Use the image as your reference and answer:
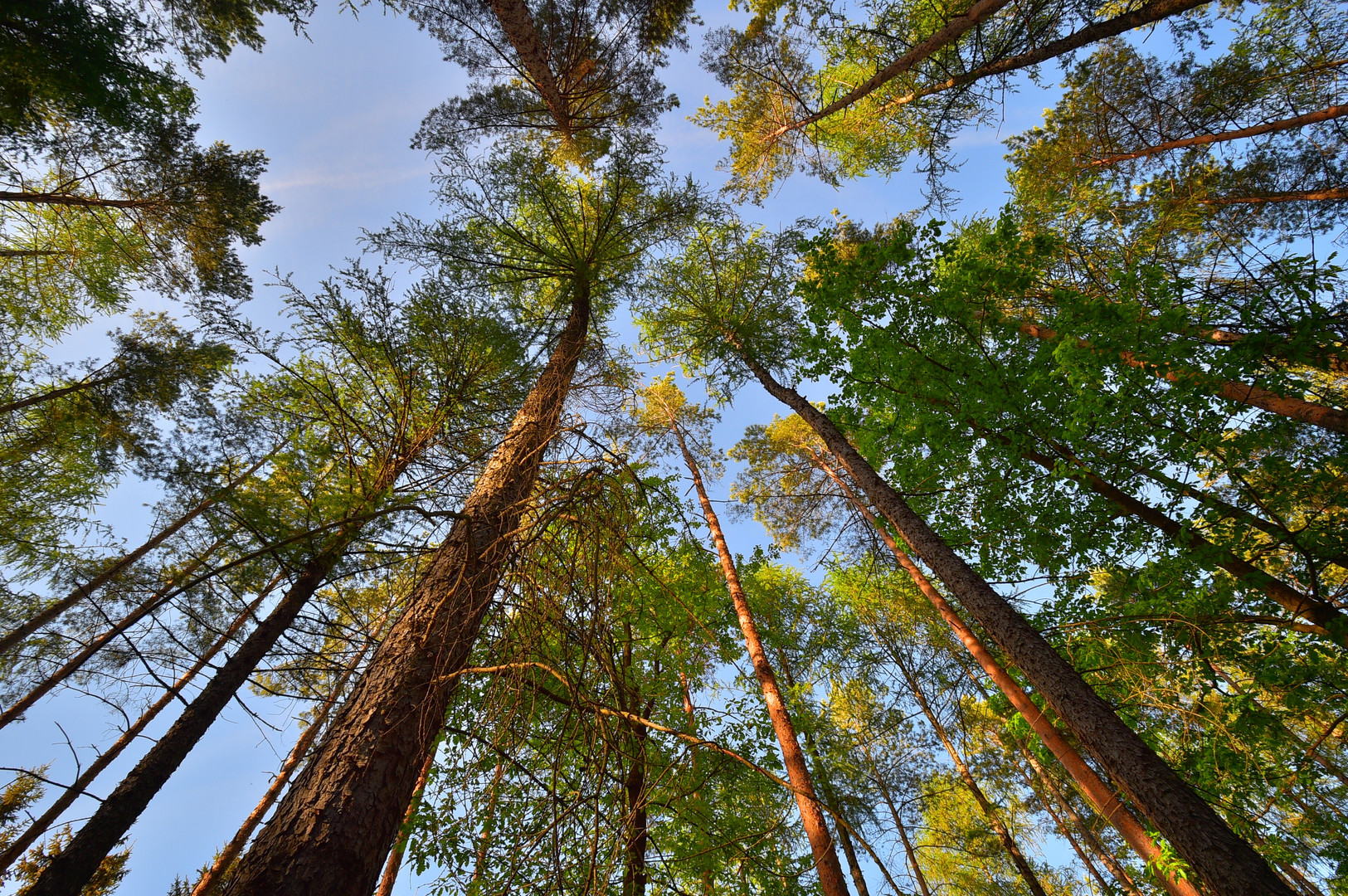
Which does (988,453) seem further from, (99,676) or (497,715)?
(99,676)

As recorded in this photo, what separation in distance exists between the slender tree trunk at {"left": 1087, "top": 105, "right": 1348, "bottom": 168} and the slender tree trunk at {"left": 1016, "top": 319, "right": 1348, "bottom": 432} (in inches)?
137

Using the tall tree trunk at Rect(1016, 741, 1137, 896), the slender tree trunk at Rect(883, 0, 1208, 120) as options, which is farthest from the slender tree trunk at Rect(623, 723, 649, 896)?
the tall tree trunk at Rect(1016, 741, 1137, 896)

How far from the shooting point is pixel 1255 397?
5.62m

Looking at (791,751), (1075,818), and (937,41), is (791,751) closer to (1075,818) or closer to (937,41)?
(937,41)

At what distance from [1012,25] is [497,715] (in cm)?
1002

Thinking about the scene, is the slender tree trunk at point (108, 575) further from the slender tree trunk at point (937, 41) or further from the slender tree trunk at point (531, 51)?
the slender tree trunk at point (937, 41)

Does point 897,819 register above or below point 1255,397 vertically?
below

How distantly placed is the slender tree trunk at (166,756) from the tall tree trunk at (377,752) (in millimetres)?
1071

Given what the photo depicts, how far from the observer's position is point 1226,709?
4926 mm

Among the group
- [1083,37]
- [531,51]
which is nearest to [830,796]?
[1083,37]

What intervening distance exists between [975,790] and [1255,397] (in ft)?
25.6

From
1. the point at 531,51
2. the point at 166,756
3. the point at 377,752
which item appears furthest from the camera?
the point at 531,51

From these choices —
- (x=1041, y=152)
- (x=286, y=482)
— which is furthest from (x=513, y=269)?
(x=1041, y=152)

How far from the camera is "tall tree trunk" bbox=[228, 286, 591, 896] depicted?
6.54 feet
